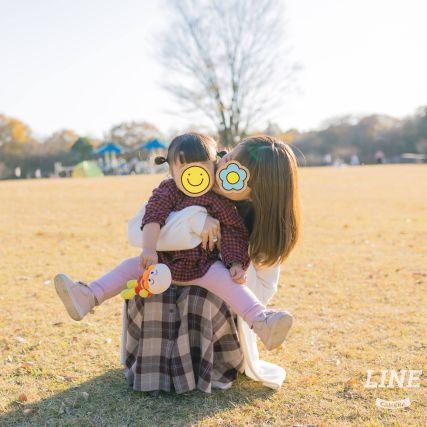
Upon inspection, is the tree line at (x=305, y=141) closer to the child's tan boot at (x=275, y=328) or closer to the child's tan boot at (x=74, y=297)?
the child's tan boot at (x=74, y=297)

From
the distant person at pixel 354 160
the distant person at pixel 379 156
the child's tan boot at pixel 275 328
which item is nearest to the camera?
the child's tan boot at pixel 275 328

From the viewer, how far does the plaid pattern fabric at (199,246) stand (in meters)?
2.59

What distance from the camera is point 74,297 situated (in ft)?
8.45

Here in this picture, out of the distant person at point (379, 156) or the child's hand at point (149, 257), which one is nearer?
the child's hand at point (149, 257)

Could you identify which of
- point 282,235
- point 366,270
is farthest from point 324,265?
point 282,235

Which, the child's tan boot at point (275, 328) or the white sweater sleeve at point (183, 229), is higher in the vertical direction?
the white sweater sleeve at point (183, 229)

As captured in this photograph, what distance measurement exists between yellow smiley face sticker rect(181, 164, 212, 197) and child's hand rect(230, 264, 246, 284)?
37 cm

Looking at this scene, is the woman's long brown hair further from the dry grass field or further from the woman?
the dry grass field

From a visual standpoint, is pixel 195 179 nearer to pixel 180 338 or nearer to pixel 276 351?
pixel 180 338

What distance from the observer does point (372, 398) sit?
2584 mm

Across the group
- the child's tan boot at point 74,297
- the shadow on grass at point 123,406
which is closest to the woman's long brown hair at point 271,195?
the shadow on grass at point 123,406

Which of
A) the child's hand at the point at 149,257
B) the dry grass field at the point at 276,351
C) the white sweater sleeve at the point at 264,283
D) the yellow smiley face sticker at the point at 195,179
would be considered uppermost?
the yellow smiley face sticker at the point at 195,179

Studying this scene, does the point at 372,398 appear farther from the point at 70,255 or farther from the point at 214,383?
the point at 70,255

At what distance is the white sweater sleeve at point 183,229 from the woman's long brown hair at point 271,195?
27 cm
